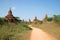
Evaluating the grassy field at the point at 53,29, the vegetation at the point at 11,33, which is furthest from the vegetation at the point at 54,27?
the vegetation at the point at 11,33

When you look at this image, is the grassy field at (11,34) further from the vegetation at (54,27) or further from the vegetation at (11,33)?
the vegetation at (54,27)

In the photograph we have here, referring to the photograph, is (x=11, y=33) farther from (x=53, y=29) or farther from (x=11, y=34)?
(x=53, y=29)

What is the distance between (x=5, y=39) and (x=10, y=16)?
36450mm

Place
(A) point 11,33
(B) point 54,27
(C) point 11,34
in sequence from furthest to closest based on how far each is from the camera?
(B) point 54,27 < (A) point 11,33 < (C) point 11,34

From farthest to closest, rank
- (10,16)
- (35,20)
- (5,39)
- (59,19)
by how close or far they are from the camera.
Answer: (35,20) < (10,16) < (59,19) < (5,39)

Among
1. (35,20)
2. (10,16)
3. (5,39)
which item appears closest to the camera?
(5,39)

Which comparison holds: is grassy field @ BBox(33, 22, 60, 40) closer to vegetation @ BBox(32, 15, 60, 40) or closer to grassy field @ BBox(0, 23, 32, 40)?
vegetation @ BBox(32, 15, 60, 40)

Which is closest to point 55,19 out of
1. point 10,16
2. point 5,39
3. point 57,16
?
point 57,16

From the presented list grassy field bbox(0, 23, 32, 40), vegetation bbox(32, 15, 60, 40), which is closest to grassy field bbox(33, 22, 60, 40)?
vegetation bbox(32, 15, 60, 40)

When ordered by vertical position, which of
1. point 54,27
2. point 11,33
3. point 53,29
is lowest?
point 54,27

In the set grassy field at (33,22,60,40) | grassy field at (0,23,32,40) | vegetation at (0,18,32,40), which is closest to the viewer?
grassy field at (0,23,32,40)

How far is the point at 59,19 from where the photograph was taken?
42812mm

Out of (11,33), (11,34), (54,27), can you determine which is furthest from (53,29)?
(11,34)

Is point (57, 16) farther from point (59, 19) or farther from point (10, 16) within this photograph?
point (10, 16)
